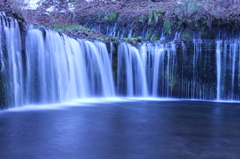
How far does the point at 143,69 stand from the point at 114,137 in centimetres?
825

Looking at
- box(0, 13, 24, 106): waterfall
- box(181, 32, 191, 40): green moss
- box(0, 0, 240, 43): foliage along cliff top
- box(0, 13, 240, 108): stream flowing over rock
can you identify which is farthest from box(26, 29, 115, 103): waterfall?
box(181, 32, 191, 40): green moss

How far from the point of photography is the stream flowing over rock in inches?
363

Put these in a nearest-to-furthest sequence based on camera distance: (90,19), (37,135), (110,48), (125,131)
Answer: (37,135), (125,131), (110,48), (90,19)

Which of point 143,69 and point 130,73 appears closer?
point 130,73

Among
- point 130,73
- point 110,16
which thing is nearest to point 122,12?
point 110,16

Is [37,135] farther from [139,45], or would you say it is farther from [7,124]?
[139,45]

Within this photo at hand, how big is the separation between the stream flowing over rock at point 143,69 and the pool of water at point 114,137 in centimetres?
333

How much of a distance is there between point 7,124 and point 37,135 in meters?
1.09

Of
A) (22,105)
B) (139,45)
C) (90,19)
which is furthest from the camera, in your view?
(90,19)

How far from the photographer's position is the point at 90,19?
17516mm

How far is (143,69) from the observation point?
1227cm

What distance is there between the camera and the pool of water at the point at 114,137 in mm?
3400

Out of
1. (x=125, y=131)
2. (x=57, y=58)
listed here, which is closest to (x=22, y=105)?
(x=57, y=58)

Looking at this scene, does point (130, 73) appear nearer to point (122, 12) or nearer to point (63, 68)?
point (63, 68)
